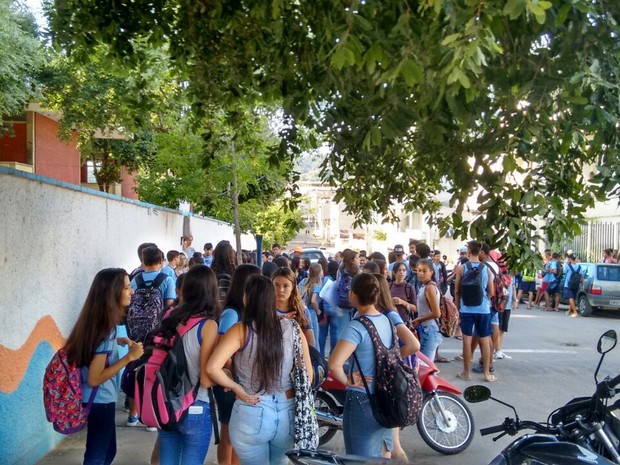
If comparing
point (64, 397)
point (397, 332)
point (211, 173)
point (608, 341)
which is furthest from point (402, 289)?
point (211, 173)

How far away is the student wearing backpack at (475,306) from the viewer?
32.2ft

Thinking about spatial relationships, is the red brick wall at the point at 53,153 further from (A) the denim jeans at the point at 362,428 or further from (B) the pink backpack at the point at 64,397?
(A) the denim jeans at the point at 362,428

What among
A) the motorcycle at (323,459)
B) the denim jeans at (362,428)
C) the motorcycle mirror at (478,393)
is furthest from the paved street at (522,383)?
the motorcycle at (323,459)

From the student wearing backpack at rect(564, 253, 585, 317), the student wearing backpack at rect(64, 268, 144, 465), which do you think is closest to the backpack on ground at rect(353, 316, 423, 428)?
the student wearing backpack at rect(64, 268, 144, 465)

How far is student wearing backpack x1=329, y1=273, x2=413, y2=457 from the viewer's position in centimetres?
466

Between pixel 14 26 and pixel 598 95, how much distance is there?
16.2m

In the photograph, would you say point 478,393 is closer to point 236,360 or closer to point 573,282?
point 236,360

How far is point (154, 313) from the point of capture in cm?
711

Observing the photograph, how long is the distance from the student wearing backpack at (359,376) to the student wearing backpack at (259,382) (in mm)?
441

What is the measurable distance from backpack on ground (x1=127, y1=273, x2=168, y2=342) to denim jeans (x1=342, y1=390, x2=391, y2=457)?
2829mm

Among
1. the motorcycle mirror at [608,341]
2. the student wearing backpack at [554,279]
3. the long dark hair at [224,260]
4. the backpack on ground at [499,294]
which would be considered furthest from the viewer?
the student wearing backpack at [554,279]

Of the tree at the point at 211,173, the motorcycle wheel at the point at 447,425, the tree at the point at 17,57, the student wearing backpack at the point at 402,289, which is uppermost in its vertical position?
the tree at the point at 17,57

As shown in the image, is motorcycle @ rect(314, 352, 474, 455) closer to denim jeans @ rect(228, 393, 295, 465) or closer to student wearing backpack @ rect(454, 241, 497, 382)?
denim jeans @ rect(228, 393, 295, 465)

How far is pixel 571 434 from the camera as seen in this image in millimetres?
3553
